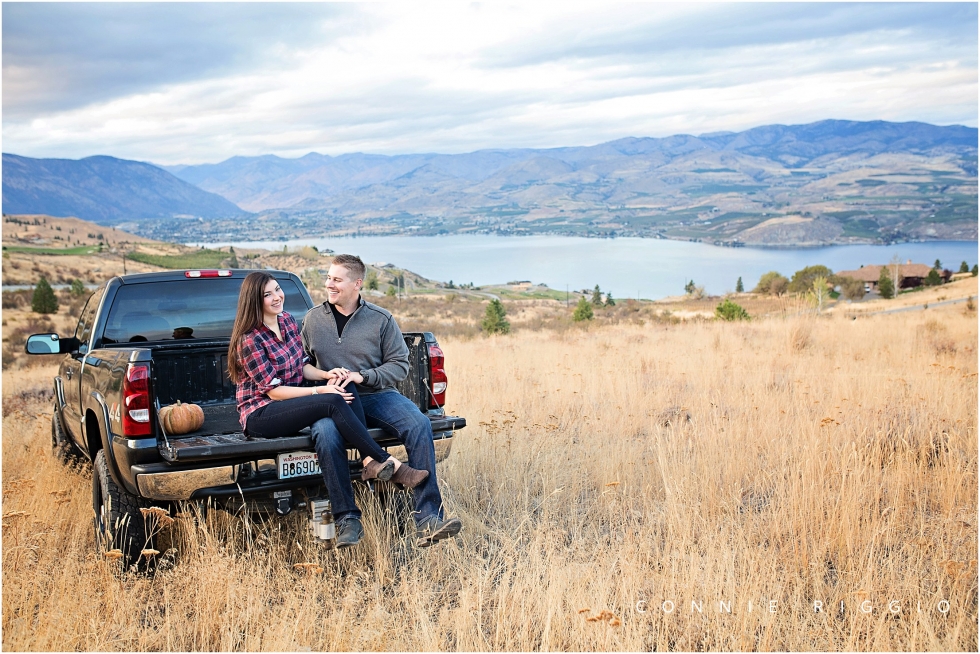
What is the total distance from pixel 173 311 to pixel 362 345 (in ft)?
6.32

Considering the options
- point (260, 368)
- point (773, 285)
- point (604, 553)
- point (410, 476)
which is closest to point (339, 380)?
point (260, 368)

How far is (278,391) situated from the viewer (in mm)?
4191

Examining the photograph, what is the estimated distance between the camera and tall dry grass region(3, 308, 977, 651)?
3.40 meters

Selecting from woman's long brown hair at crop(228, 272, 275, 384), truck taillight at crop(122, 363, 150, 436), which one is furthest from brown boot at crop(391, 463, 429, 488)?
truck taillight at crop(122, 363, 150, 436)

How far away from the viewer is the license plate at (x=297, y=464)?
4016 millimetres

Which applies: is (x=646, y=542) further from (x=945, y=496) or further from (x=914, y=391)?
(x=914, y=391)

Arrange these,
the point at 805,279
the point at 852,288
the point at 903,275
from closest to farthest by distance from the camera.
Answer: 1. the point at 852,288
2. the point at 805,279
3. the point at 903,275

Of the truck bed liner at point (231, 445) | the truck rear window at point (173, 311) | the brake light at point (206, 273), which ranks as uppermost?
the brake light at point (206, 273)

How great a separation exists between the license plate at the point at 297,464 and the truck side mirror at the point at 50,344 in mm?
2499

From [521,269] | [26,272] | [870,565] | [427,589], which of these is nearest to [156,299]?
[427,589]

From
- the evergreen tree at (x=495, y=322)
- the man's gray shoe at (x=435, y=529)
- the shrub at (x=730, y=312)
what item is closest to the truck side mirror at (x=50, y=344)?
the man's gray shoe at (x=435, y=529)

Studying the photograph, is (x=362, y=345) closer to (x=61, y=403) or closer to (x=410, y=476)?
(x=410, y=476)

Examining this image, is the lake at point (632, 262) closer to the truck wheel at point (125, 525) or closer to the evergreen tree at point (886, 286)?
the evergreen tree at point (886, 286)

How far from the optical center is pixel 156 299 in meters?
5.51
